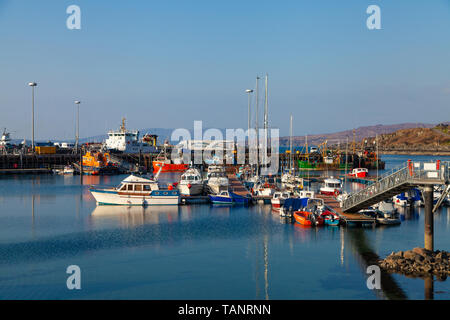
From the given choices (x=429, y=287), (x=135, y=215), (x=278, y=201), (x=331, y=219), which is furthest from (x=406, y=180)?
(x=135, y=215)

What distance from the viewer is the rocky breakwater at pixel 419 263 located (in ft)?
69.9

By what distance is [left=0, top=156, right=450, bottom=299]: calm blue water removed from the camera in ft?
64.8

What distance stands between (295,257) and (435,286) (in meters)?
7.58

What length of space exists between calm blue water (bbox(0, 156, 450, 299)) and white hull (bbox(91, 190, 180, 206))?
35.7 inches

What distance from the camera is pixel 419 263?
2175 cm

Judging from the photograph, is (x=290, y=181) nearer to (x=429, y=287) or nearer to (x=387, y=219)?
(x=387, y=219)

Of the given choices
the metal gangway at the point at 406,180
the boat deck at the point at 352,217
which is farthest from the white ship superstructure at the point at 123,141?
the metal gangway at the point at 406,180

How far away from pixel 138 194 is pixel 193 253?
55.9ft

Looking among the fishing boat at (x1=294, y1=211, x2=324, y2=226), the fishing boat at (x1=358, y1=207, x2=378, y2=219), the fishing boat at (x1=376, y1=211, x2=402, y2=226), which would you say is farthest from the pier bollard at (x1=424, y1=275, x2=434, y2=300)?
the fishing boat at (x1=358, y1=207, x2=378, y2=219)

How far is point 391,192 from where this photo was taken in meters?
28.5

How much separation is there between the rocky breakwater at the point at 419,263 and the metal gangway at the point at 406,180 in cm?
396

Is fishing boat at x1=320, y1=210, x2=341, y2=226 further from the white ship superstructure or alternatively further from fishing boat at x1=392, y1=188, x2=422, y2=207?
the white ship superstructure

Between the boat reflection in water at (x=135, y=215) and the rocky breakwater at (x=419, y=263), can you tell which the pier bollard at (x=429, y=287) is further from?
the boat reflection in water at (x=135, y=215)
